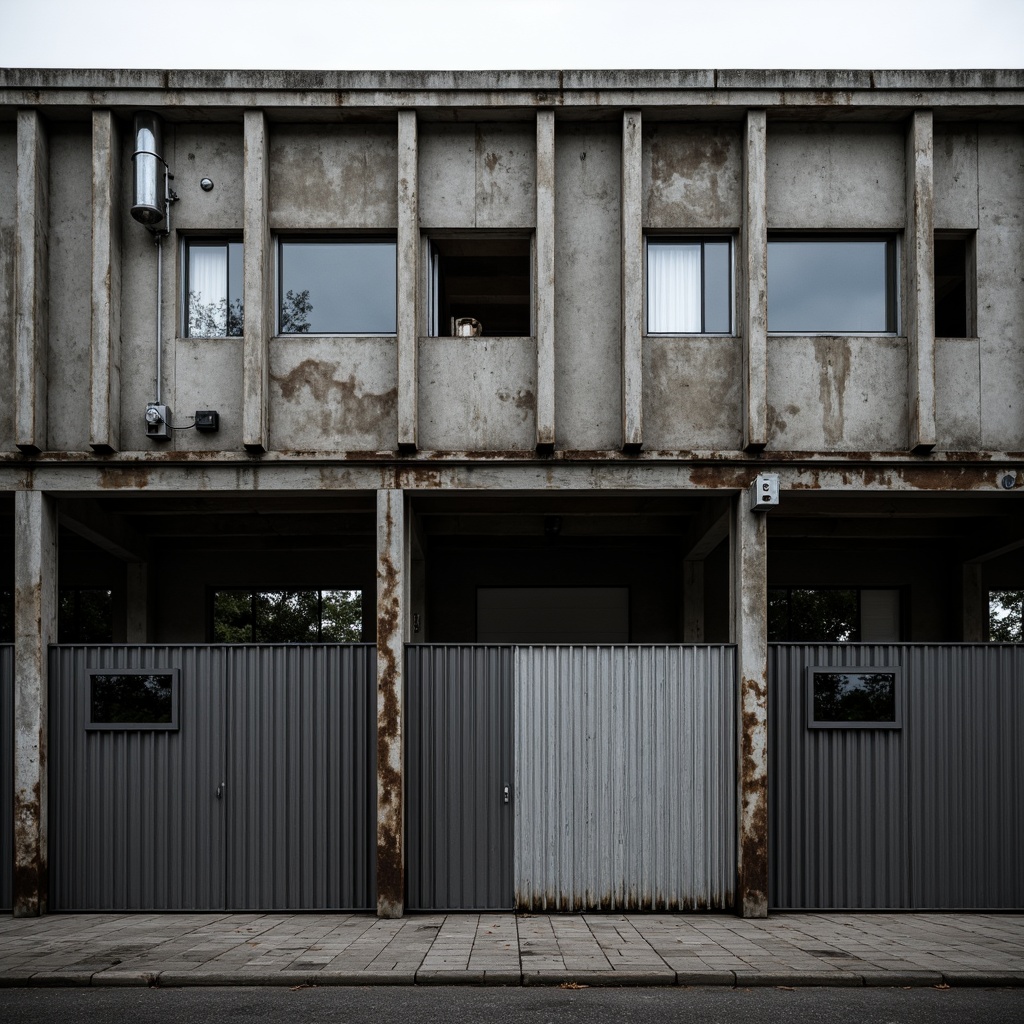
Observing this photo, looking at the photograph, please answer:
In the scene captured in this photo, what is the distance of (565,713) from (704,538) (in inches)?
138

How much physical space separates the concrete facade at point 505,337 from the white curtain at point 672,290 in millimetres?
146

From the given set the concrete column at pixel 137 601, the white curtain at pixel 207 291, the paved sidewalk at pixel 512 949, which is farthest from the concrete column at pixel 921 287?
the concrete column at pixel 137 601

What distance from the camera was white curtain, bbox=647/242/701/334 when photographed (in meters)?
11.2

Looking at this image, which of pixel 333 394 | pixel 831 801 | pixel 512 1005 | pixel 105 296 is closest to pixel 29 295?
pixel 105 296

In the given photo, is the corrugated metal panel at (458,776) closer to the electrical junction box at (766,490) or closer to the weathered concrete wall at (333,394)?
the weathered concrete wall at (333,394)

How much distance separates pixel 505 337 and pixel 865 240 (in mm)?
4319

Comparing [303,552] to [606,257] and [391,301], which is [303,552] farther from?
[606,257]

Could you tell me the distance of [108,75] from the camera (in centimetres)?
1068

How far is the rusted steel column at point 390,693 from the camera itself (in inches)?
407

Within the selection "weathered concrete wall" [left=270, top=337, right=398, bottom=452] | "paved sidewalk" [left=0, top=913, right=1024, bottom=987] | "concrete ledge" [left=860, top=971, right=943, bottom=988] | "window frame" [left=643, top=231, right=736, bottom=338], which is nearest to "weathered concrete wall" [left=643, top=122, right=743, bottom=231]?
"window frame" [left=643, top=231, right=736, bottom=338]

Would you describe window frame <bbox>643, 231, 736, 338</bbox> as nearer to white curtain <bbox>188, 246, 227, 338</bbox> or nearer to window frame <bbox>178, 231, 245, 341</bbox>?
window frame <bbox>178, 231, 245, 341</bbox>

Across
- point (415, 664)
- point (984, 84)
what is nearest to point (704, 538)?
point (415, 664)

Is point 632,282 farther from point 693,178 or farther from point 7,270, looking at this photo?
point 7,270

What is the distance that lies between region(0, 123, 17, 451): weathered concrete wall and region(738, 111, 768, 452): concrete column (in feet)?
26.3
